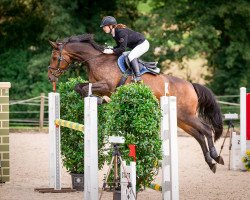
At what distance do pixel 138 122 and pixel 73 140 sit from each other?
2.45 m

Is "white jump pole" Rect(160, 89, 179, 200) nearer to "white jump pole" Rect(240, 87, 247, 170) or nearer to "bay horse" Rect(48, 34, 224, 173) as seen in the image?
"bay horse" Rect(48, 34, 224, 173)

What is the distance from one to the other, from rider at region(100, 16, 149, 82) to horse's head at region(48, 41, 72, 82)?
65cm

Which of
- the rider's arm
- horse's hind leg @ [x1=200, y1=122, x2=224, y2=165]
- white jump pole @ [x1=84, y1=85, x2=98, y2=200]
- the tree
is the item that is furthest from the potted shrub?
the tree

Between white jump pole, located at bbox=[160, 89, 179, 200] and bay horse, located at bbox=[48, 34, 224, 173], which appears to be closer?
white jump pole, located at bbox=[160, 89, 179, 200]

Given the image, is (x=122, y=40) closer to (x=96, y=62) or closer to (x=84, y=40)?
(x=96, y=62)

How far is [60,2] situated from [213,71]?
5558 millimetres

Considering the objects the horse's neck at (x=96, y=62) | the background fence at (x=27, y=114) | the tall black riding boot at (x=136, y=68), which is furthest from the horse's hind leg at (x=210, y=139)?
the background fence at (x=27, y=114)

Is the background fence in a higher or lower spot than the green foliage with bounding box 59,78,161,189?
higher

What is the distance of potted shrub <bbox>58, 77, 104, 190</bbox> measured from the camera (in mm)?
12703

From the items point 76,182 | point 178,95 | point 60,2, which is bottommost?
point 76,182

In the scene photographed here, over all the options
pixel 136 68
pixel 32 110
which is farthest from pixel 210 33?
pixel 136 68

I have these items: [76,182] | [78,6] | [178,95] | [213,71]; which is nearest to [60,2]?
[78,6]

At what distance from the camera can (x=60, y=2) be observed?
2941 centimetres

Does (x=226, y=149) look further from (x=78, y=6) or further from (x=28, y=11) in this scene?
(x=28, y=11)
